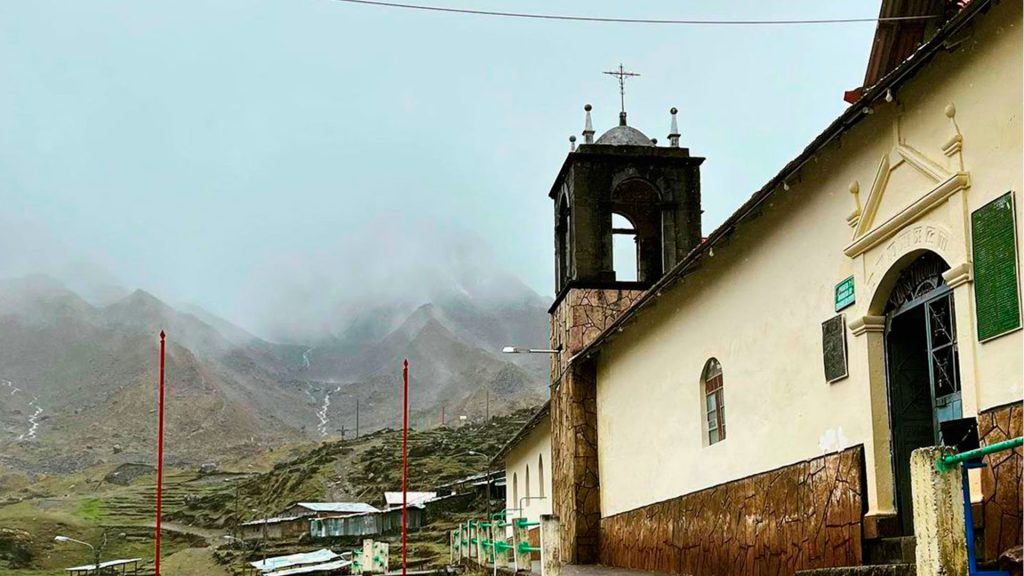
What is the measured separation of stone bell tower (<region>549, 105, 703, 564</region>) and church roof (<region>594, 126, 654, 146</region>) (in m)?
0.02

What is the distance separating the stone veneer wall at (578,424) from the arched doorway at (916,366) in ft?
35.9

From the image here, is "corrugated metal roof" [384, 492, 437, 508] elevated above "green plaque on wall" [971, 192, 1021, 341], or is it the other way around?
"green plaque on wall" [971, 192, 1021, 341]

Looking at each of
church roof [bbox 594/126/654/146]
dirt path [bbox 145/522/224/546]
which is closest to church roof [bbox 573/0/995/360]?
church roof [bbox 594/126/654/146]

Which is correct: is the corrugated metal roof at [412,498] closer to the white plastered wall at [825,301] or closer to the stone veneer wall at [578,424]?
the stone veneer wall at [578,424]

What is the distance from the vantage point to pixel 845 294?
10.4m

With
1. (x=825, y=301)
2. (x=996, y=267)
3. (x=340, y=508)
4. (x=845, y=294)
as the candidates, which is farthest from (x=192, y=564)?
(x=996, y=267)

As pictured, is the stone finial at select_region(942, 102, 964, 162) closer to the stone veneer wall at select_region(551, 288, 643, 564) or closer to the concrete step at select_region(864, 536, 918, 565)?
the concrete step at select_region(864, 536, 918, 565)

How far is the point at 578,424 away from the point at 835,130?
457 inches

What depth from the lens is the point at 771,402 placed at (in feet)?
40.1

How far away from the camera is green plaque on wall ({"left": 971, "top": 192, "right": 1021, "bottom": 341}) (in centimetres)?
772

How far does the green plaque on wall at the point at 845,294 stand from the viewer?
10227mm

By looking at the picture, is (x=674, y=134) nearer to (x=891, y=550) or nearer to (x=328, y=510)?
(x=891, y=550)

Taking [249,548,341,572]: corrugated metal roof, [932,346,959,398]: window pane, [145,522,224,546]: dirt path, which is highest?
[932,346,959,398]: window pane

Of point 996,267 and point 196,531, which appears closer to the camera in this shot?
point 996,267
